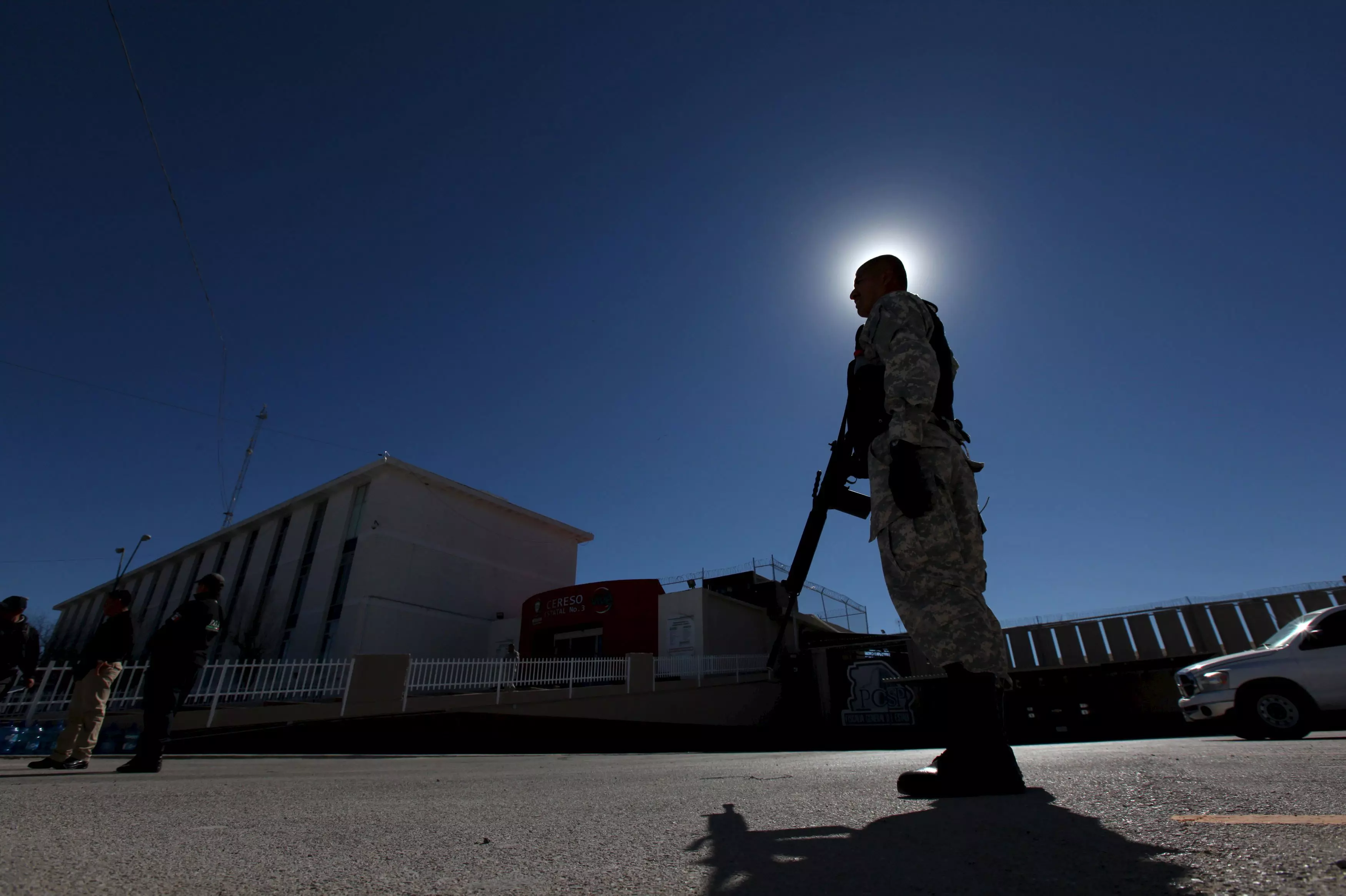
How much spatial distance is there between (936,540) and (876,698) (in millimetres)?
18981

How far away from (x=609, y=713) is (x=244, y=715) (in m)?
7.56

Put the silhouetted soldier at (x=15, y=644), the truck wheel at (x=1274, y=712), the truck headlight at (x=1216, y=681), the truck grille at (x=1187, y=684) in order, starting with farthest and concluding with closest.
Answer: the truck grille at (x=1187, y=684) → the truck headlight at (x=1216, y=681) → the truck wheel at (x=1274, y=712) → the silhouetted soldier at (x=15, y=644)

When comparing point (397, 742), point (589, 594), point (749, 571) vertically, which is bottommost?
point (397, 742)

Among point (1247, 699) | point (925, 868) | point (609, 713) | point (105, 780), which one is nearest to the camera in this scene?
point (925, 868)

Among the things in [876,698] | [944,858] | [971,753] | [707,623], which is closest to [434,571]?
[707,623]

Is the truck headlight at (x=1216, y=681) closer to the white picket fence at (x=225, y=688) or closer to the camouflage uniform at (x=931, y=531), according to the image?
the camouflage uniform at (x=931, y=531)

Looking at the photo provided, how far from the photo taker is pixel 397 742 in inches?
441

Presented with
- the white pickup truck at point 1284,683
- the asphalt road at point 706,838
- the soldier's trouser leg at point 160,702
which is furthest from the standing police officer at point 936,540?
the white pickup truck at point 1284,683

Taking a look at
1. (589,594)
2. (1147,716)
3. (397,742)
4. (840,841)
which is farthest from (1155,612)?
(840,841)

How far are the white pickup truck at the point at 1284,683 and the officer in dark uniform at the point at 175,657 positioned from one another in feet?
30.1

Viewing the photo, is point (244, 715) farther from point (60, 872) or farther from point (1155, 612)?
point (1155, 612)

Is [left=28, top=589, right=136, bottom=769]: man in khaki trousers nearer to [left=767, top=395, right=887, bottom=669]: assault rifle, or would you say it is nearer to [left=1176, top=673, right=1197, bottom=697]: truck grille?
[left=767, top=395, right=887, bottom=669]: assault rifle

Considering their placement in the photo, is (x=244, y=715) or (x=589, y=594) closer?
(x=244, y=715)

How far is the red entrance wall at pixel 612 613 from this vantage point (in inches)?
830
